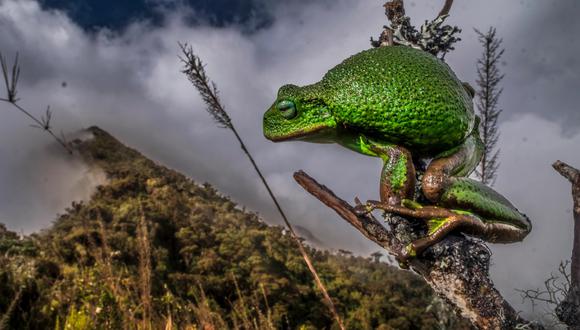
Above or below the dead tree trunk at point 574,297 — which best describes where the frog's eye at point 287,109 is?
above

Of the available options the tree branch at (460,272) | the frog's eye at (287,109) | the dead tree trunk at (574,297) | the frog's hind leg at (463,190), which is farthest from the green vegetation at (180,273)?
the frog's eye at (287,109)

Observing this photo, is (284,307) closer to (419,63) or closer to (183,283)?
(183,283)

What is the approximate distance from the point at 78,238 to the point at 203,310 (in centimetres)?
334

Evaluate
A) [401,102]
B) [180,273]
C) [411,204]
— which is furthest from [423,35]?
[180,273]

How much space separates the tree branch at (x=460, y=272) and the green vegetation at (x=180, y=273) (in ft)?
7.54

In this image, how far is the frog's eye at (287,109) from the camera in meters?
1.23

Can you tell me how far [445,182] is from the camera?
43.6 inches

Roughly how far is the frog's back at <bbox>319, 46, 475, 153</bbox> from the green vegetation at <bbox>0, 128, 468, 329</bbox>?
242 cm

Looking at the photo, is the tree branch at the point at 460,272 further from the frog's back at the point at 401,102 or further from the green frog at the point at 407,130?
the frog's back at the point at 401,102

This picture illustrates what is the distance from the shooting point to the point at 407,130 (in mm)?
1138

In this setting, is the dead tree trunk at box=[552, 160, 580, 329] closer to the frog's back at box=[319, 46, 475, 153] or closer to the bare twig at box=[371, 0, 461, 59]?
the frog's back at box=[319, 46, 475, 153]

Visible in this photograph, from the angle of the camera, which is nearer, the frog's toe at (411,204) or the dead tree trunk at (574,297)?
the frog's toe at (411,204)

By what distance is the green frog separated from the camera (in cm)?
111

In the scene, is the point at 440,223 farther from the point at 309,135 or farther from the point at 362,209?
the point at 309,135
